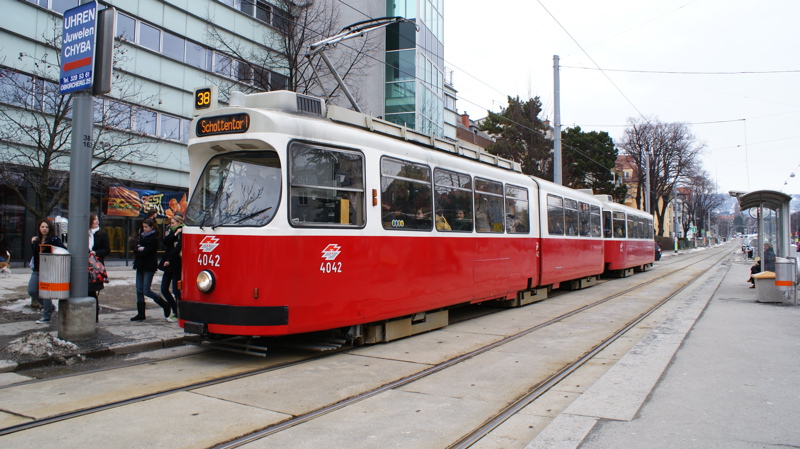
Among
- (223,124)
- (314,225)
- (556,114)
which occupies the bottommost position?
(314,225)

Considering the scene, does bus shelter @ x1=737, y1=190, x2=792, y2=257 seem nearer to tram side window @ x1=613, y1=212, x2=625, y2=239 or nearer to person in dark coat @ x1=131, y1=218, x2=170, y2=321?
tram side window @ x1=613, y1=212, x2=625, y2=239

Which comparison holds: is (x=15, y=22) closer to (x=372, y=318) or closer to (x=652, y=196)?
(x=372, y=318)

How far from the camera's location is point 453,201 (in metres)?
9.02

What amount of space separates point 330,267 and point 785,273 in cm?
1092

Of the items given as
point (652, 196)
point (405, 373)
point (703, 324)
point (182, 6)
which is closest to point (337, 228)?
point (405, 373)

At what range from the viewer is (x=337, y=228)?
6.64 meters

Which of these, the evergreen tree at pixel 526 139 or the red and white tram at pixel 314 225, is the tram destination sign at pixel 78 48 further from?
the evergreen tree at pixel 526 139

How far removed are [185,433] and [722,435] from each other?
13.1 ft

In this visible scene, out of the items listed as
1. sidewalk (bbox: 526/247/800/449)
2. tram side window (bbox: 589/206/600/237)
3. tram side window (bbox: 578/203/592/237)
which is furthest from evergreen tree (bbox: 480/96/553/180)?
sidewalk (bbox: 526/247/800/449)

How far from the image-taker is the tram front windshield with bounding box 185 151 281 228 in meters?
6.25

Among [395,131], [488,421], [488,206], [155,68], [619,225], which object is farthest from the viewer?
[155,68]

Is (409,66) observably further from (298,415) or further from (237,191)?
(298,415)

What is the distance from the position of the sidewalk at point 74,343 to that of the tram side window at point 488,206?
5230mm

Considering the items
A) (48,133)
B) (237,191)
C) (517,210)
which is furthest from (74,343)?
(48,133)
